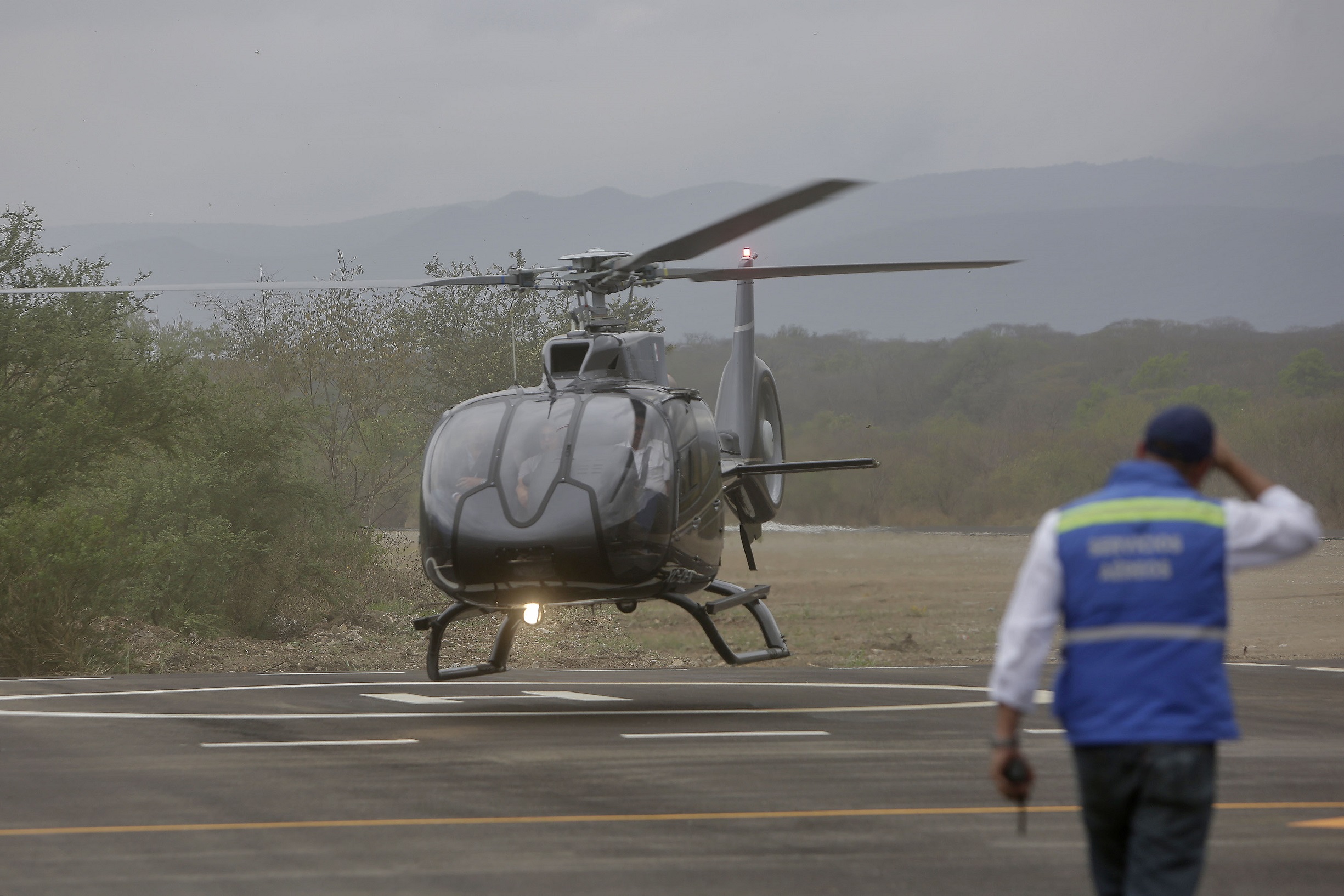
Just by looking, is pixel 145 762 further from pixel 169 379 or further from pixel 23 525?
pixel 169 379

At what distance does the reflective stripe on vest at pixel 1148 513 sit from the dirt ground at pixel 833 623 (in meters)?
12.0

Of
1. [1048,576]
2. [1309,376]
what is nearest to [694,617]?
[1048,576]

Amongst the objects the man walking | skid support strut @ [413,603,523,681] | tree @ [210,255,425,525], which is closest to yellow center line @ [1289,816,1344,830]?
the man walking

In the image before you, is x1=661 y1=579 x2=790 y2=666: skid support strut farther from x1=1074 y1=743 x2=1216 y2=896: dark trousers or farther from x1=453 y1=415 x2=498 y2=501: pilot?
x1=1074 y1=743 x2=1216 y2=896: dark trousers

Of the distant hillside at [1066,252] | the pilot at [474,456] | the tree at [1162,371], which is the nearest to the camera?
the pilot at [474,456]

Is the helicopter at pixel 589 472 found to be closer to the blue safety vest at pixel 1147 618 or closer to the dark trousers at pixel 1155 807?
the blue safety vest at pixel 1147 618

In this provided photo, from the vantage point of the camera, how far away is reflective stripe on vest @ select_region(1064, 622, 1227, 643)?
3889 millimetres

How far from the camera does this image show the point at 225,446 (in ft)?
84.9

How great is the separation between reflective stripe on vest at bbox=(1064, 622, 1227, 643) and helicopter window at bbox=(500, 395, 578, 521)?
6785 millimetres

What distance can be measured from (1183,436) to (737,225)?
579 cm

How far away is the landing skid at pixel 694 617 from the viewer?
1137 cm

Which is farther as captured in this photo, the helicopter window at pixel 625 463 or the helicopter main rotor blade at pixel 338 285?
the helicopter main rotor blade at pixel 338 285

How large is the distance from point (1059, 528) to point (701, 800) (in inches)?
166

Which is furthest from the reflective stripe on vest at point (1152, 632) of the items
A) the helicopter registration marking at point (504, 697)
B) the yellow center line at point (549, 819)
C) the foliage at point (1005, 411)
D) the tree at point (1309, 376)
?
the tree at point (1309, 376)
